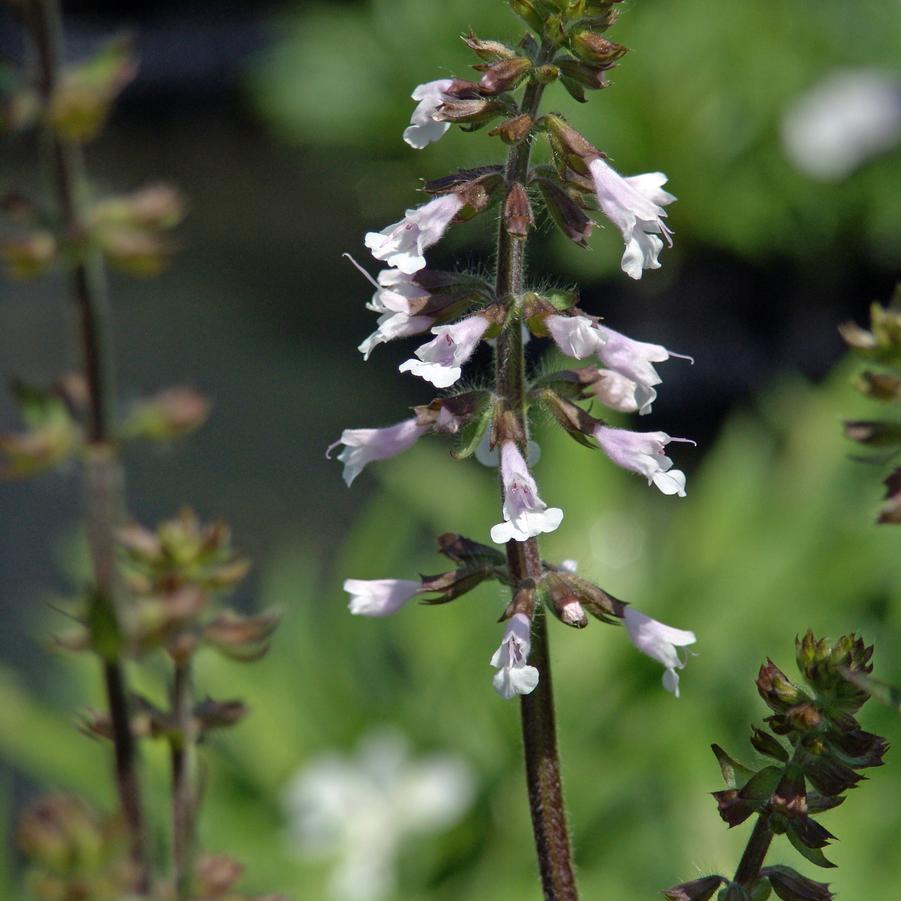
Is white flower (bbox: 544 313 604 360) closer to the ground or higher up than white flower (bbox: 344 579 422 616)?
higher up

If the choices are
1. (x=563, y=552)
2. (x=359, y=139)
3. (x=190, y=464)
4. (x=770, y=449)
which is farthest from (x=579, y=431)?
(x=359, y=139)

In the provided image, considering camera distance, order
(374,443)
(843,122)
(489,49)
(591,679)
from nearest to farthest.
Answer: (489,49) → (374,443) → (591,679) → (843,122)

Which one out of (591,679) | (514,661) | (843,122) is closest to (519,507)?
(514,661)

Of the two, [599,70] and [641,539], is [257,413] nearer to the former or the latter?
[641,539]

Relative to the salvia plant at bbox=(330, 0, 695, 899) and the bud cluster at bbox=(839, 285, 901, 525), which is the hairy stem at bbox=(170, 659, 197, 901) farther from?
the bud cluster at bbox=(839, 285, 901, 525)

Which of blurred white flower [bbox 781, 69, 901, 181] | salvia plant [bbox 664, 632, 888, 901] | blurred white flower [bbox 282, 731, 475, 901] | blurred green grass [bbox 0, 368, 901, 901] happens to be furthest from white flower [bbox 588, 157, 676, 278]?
blurred white flower [bbox 781, 69, 901, 181]

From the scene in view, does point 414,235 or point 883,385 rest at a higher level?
point 414,235

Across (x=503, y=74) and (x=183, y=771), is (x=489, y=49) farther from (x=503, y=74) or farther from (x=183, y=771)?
(x=183, y=771)
